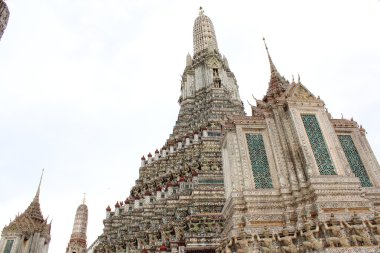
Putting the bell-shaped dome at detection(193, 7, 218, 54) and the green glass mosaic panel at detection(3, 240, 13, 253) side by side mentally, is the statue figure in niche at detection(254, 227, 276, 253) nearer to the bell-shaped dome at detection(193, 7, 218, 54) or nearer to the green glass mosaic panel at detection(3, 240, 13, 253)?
the green glass mosaic panel at detection(3, 240, 13, 253)

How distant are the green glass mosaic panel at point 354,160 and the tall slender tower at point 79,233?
51.4 metres

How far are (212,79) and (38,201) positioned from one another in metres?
25.5

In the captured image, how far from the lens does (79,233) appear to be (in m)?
59.7

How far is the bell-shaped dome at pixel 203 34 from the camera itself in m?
43.8

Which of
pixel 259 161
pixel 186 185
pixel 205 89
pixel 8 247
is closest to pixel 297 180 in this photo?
pixel 259 161

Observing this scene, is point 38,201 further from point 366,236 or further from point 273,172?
point 366,236

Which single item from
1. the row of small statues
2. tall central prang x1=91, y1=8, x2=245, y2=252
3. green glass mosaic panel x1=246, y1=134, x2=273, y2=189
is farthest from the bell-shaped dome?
the row of small statues

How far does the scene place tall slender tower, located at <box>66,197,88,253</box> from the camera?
55356 millimetres

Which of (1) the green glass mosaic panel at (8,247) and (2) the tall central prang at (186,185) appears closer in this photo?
(2) the tall central prang at (186,185)

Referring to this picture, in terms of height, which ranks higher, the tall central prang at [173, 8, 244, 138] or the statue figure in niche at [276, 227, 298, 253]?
the tall central prang at [173, 8, 244, 138]

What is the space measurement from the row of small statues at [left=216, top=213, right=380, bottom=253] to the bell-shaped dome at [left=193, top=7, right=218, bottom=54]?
3467 centimetres

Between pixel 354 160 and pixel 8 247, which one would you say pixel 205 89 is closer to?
pixel 354 160

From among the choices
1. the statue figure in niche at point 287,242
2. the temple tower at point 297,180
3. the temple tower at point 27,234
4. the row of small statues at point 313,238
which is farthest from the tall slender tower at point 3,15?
the temple tower at point 27,234

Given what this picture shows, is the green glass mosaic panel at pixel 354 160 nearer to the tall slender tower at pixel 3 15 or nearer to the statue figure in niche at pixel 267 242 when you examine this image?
the statue figure in niche at pixel 267 242
